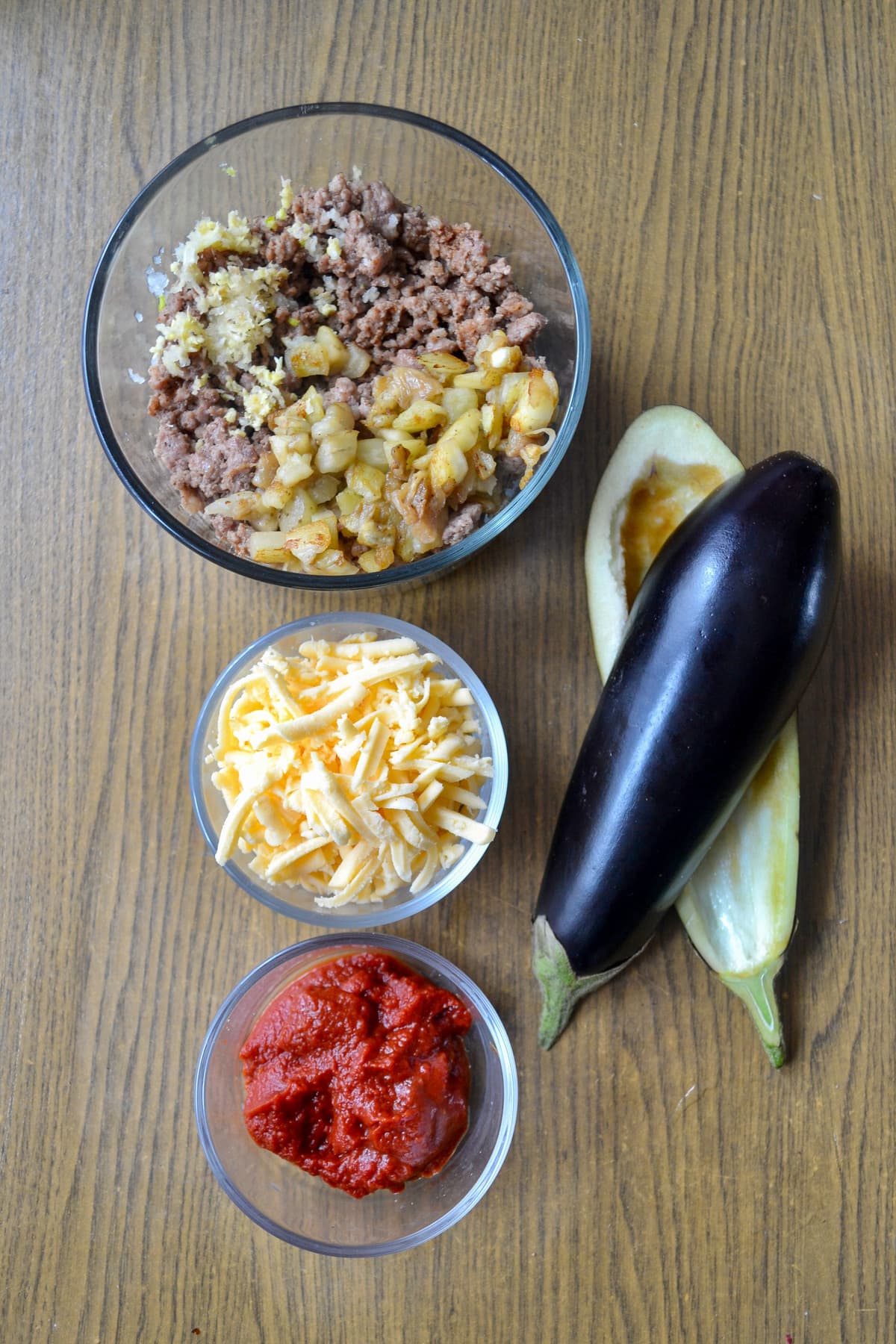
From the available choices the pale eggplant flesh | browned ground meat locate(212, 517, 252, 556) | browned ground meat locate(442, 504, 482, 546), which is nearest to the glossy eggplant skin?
the pale eggplant flesh

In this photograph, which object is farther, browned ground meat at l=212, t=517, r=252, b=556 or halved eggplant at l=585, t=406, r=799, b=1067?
halved eggplant at l=585, t=406, r=799, b=1067

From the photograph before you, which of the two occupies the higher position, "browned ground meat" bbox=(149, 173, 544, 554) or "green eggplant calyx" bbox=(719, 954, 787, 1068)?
"browned ground meat" bbox=(149, 173, 544, 554)

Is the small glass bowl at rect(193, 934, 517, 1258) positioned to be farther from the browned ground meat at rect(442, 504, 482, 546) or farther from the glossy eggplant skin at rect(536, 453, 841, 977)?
the browned ground meat at rect(442, 504, 482, 546)

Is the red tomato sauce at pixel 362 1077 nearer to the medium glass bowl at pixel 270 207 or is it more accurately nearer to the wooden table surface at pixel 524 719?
the wooden table surface at pixel 524 719

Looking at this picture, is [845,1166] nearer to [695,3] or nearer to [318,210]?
[318,210]

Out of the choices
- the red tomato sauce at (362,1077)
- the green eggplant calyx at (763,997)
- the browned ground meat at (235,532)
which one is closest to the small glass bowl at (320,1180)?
the red tomato sauce at (362,1077)

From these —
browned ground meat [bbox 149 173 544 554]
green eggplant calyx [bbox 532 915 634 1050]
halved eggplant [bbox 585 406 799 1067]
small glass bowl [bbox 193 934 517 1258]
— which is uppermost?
browned ground meat [bbox 149 173 544 554]
